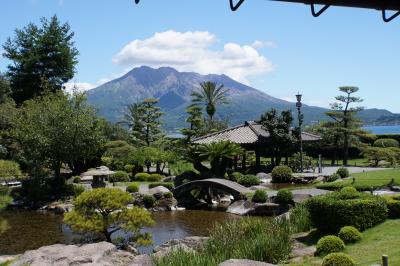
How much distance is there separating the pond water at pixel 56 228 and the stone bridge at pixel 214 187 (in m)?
1.61

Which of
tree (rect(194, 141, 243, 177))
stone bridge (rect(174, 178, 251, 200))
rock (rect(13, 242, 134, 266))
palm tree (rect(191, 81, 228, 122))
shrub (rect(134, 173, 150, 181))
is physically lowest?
rock (rect(13, 242, 134, 266))

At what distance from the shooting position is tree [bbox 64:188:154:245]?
14.9 metres

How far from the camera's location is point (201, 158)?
32125 mm

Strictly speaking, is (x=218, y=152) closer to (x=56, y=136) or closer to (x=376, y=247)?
(x=56, y=136)

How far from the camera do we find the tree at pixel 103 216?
14922 mm

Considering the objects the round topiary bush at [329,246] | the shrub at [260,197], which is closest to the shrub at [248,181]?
the shrub at [260,197]

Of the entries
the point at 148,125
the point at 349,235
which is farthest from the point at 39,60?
the point at 349,235

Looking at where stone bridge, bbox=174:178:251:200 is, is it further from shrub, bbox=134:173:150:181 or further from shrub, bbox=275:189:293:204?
shrub, bbox=134:173:150:181

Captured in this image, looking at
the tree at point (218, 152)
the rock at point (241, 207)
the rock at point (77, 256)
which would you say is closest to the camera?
the rock at point (77, 256)

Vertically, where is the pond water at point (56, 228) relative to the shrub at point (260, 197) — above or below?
below

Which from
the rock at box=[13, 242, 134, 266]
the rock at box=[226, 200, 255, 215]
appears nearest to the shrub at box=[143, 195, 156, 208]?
the rock at box=[226, 200, 255, 215]

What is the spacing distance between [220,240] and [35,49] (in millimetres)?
40745

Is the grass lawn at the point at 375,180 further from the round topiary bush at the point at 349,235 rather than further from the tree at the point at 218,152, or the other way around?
the round topiary bush at the point at 349,235

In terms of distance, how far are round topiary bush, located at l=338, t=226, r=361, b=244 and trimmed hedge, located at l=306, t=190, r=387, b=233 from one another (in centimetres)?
79
